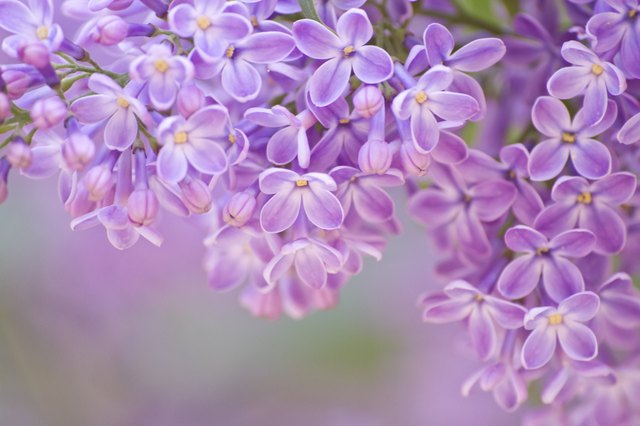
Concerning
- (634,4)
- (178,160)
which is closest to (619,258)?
(634,4)

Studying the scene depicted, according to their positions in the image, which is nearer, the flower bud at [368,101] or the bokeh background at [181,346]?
the flower bud at [368,101]

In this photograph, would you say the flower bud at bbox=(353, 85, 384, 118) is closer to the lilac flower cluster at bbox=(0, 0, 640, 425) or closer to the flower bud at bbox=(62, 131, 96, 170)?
the lilac flower cluster at bbox=(0, 0, 640, 425)

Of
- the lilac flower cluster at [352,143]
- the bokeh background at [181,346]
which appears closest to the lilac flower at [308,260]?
the lilac flower cluster at [352,143]

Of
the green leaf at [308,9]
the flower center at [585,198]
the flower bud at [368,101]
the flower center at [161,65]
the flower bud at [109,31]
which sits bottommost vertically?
the flower center at [585,198]

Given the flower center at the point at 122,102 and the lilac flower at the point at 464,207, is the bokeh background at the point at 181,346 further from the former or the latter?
the flower center at the point at 122,102

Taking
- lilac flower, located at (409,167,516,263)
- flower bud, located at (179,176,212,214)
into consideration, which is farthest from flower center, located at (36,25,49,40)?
lilac flower, located at (409,167,516,263)

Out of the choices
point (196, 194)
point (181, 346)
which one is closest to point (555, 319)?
point (196, 194)

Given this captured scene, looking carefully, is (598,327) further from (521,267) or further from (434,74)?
(434,74)
